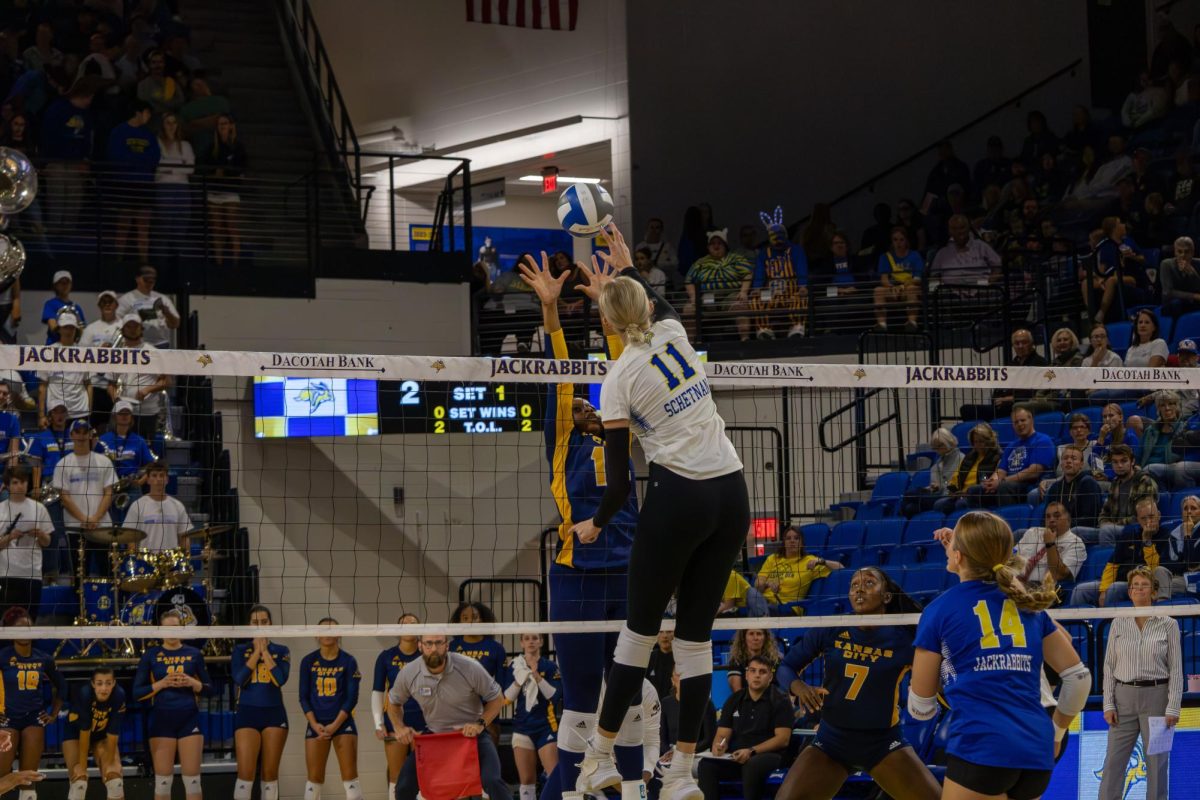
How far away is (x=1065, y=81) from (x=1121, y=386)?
12.8 m

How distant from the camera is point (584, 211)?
248 inches

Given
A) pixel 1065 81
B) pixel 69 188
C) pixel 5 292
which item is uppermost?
pixel 1065 81

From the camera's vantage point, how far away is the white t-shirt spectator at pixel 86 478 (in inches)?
521

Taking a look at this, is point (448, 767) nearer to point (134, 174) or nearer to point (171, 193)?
point (171, 193)

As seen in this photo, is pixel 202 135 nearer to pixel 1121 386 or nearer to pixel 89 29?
pixel 89 29

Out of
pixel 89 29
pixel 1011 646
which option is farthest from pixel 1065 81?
pixel 1011 646

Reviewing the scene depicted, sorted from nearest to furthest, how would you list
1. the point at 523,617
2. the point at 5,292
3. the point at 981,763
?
1. the point at 981,763
2. the point at 5,292
3. the point at 523,617

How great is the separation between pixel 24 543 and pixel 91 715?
1714mm

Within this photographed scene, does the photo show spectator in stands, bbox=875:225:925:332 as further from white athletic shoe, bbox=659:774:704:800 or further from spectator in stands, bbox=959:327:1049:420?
white athletic shoe, bbox=659:774:704:800

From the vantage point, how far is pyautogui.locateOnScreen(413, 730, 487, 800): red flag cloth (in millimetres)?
9930

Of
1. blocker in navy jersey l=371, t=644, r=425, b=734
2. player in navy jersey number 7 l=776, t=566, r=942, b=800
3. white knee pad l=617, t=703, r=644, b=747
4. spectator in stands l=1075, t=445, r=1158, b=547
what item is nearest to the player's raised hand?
white knee pad l=617, t=703, r=644, b=747

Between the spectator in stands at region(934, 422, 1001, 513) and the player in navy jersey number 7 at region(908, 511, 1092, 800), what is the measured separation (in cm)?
708

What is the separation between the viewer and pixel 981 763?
208 inches

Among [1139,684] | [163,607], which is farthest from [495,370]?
[163,607]
